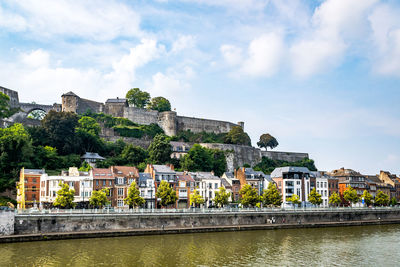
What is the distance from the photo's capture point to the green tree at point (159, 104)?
103625 millimetres

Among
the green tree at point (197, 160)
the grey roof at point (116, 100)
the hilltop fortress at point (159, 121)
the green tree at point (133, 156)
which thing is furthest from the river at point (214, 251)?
the grey roof at point (116, 100)

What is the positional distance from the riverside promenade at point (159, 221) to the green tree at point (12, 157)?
16.2 meters

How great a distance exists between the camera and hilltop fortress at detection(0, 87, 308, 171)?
85688 mm

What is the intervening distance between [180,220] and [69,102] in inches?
2125

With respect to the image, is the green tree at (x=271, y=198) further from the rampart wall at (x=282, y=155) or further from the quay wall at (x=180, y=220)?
the rampart wall at (x=282, y=155)

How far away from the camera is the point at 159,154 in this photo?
71.9 m

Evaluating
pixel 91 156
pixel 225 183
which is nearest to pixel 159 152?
pixel 91 156

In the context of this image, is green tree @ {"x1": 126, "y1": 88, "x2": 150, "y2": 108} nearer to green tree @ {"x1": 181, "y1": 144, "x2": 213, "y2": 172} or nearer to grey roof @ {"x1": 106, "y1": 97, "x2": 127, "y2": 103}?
grey roof @ {"x1": 106, "y1": 97, "x2": 127, "y2": 103}

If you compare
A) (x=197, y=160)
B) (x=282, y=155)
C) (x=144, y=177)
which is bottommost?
(x=144, y=177)

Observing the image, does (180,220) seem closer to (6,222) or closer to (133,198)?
(133,198)

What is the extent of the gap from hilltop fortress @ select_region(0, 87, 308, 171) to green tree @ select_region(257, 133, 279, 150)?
164 inches

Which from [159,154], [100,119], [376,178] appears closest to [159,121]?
[100,119]

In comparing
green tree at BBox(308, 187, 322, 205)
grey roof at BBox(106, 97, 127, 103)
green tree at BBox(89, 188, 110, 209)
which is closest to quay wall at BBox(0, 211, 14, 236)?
green tree at BBox(89, 188, 110, 209)

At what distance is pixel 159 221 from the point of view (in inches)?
1734
